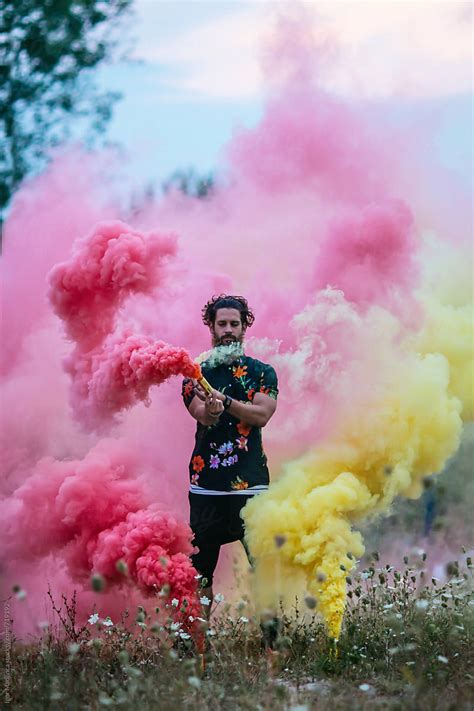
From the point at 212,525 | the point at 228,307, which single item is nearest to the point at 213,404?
the point at 228,307

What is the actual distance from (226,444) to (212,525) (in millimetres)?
473

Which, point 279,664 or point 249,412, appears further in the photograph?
point 249,412

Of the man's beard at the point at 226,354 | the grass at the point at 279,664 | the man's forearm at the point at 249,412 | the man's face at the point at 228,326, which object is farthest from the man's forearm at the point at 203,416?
the grass at the point at 279,664

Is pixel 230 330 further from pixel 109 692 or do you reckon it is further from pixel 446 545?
pixel 446 545

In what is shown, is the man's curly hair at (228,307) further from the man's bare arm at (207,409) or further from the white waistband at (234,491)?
the white waistband at (234,491)

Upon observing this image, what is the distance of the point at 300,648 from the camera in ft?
17.4

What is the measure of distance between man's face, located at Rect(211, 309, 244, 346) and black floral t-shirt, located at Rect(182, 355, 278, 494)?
0.42 ft

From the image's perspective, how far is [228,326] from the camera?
227 inches

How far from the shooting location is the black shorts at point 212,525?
564 cm

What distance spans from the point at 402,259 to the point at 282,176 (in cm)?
101

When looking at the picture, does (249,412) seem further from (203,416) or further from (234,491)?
(234,491)

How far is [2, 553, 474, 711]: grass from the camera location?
428cm

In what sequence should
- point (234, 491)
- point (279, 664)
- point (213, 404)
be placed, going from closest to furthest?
point (279, 664) < point (213, 404) < point (234, 491)

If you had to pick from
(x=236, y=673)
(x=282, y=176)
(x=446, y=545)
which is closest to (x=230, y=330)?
(x=282, y=176)
